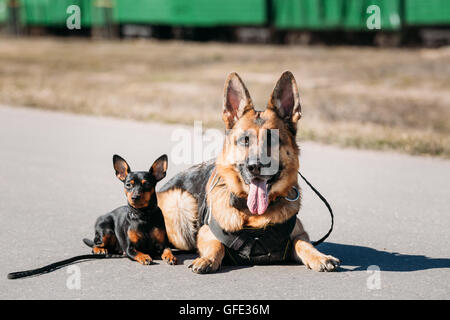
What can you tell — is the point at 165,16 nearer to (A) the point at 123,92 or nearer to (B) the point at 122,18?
(B) the point at 122,18

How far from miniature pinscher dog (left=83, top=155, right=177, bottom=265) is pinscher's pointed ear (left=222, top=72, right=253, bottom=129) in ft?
1.84

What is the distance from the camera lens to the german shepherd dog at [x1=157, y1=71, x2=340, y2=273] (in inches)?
203

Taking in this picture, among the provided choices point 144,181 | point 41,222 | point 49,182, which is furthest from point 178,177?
point 49,182

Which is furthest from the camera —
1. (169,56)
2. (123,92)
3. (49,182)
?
(169,56)

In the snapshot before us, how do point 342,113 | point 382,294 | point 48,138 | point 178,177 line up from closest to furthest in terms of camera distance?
point 382,294
point 178,177
point 48,138
point 342,113

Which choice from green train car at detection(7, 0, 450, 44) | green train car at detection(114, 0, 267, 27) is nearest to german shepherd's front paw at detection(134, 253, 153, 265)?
green train car at detection(7, 0, 450, 44)

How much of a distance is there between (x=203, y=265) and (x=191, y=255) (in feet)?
1.82

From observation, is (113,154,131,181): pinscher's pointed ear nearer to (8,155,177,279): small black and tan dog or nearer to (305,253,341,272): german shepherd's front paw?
(8,155,177,279): small black and tan dog

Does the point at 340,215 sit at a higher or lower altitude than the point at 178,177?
lower

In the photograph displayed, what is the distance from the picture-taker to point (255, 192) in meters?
5.24

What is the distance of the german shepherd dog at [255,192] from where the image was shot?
16.9 ft

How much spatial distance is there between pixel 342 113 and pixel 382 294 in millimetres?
9140

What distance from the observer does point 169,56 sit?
24.3 m

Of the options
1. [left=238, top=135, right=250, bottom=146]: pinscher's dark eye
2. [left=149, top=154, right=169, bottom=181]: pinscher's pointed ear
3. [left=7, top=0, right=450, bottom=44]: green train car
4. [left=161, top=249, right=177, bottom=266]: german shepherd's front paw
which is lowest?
[left=161, top=249, right=177, bottom=266]: german shepherd's front paw
